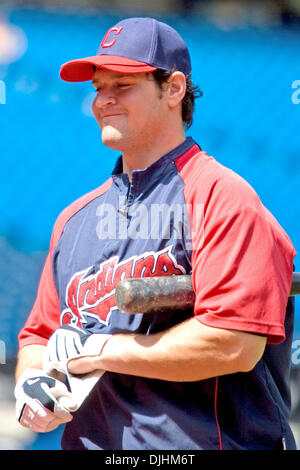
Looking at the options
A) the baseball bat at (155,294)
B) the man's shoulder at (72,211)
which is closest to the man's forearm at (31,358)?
A: the man's shoulder at (72,211)

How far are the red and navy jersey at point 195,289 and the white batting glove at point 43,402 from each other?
0.07 meters

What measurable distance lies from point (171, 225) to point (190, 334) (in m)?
0.26

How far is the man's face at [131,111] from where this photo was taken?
1.55 meters

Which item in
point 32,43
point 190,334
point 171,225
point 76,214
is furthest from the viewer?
point 32,43

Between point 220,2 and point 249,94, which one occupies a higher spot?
point 220,2

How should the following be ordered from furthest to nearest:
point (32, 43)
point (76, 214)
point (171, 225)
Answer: point (32, 43) → point (76, 214) → point (171, 225)

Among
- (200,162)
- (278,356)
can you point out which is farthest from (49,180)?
(278,356)

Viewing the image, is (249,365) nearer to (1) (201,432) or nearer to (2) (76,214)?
(1) (201,432)

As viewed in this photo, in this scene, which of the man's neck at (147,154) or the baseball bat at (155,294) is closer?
the baseball bat at (155,294)

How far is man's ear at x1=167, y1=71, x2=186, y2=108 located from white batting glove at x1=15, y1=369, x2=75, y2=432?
741 mm

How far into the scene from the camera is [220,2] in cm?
254

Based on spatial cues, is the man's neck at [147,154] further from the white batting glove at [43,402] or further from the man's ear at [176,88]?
the white batting glove at [43,402]

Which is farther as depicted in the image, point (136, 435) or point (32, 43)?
point (32, 43)
